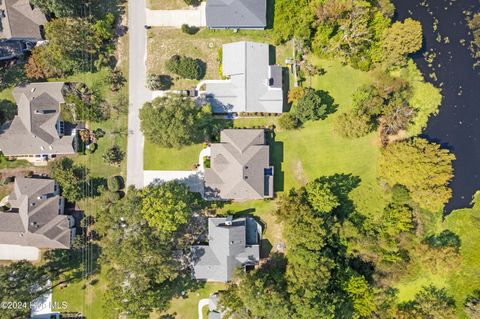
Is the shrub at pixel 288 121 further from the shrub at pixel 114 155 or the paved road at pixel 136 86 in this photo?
the shrub at pixel 114 155

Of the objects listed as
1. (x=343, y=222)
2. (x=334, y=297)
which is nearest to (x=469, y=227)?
(x=343, y=222)

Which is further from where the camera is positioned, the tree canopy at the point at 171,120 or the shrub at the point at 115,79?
the shrub at the point at 115,79

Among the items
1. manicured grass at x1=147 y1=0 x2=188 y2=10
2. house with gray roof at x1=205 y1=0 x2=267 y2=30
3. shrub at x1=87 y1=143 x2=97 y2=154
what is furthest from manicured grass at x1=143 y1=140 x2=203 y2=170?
manicured grass at x1=147 y1=0 x2=188 y2=10

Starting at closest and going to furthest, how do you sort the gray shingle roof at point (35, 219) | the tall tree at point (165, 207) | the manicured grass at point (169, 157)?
the tall tree at point (165, 207), the gray shingle roof at point (35, 219), the manicured grass at point (169, 157)

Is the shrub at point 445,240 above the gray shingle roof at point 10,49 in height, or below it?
below

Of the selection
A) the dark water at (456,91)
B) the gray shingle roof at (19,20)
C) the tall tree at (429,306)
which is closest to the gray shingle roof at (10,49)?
the gray shingle roof at (19,20)

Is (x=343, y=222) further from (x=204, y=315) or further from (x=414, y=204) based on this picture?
(x=204, y=315)

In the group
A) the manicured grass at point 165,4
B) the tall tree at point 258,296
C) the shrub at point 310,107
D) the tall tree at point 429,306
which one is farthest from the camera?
the manicured grass at point 165,4
